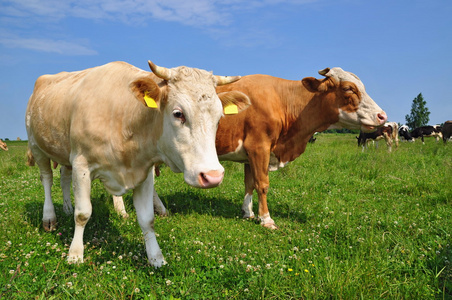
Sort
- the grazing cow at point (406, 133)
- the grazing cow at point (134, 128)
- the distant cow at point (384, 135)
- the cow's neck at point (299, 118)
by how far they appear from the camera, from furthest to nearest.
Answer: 1. the grazing cow at point (406, 133)
2. the distant cow at point (384, 135)
3. the cow's neck at point (299, 118)
4. the grazing cow at point (134, 128)

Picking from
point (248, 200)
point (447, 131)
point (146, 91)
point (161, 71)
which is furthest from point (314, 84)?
point (447, 131)

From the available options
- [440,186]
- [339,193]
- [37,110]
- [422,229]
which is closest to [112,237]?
[37,110]

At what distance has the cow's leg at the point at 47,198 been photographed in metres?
5.88

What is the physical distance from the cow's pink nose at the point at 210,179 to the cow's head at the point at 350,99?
4106 millimetres

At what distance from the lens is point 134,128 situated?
4.26m

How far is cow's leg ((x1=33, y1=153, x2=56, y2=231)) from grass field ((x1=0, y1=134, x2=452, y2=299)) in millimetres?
164

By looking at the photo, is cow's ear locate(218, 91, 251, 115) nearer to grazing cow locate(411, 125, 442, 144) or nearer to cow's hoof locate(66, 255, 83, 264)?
cow's hoof locate(66, 255, 83, 264)

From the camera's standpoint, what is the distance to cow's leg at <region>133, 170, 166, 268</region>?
14.6 ft

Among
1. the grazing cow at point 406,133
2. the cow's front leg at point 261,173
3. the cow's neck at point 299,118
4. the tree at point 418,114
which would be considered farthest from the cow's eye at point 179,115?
the tree at point 418,114

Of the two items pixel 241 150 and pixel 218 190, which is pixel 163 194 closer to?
pixel 218 190

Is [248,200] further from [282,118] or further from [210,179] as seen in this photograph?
[210,179]

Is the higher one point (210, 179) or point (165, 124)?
point (165, 124)

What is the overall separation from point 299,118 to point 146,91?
13.1 feet

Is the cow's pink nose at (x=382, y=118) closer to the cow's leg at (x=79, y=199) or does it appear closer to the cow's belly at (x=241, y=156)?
the cow's belly at (x=241, y=156)
